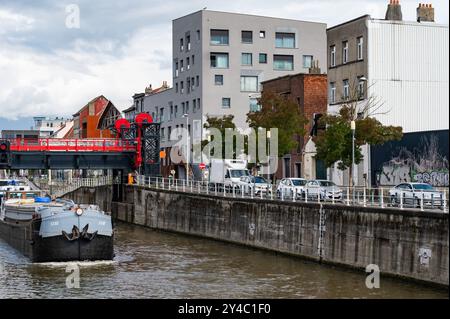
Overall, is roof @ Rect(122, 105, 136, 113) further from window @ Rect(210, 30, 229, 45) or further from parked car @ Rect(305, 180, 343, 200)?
parked car @ Rect(305, 180, 343, 200)

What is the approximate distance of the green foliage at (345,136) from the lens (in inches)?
1810

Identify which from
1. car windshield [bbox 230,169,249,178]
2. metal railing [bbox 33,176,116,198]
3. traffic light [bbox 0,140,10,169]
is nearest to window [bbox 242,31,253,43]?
metal railing [bbox 33,176,116,198]

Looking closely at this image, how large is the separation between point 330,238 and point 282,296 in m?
7.71

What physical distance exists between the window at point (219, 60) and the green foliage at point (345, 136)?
37.6 metres

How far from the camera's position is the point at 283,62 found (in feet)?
292

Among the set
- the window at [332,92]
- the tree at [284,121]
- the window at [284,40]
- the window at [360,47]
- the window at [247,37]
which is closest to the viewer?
the window at [360,47]

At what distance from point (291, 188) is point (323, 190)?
17.4ft

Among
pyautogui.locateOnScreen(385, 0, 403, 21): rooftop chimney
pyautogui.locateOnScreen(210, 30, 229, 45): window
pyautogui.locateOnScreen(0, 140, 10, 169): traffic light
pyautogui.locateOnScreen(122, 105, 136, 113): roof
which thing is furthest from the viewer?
pyautogui.locateOnScreen(122, 105, 136, 113): roof

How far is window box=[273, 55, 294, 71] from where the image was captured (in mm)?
88438

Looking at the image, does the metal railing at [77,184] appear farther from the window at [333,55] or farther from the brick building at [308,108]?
the window at [333,55]

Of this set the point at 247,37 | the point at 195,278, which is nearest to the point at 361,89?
the point at 195,278

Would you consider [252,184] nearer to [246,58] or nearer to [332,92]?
[332,92]

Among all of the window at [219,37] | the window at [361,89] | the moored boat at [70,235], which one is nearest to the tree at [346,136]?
the window at [361,89]

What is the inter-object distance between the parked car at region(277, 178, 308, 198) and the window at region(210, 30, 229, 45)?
131 feet
